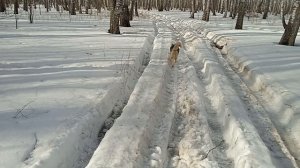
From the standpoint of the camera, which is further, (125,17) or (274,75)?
(125,17)

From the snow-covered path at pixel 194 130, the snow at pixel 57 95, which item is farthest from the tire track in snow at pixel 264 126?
the snow at pixel 57 95

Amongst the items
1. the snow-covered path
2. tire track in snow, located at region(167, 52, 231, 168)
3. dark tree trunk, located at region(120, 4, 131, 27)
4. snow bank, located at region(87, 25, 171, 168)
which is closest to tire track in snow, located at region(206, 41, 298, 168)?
the snow-covered path

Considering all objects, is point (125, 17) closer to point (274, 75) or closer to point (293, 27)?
point (293, 27)

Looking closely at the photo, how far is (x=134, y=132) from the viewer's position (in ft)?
17.6

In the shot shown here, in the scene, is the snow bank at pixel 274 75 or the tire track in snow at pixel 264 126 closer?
the tire track in snow at pixel 264 126

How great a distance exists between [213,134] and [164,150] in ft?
3.68

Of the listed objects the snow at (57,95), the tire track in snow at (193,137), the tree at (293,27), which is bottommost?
the tire track in snow at (193,137)

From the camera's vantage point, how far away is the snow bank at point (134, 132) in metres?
4.58

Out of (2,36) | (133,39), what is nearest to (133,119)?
(133,39)

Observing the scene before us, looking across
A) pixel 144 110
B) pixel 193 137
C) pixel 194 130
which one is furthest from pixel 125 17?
pixel 193 137

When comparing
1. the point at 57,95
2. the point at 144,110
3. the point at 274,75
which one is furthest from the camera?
the point at 274,75

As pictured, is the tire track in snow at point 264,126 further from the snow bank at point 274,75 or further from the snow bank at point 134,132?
the snow bank at point 134,132

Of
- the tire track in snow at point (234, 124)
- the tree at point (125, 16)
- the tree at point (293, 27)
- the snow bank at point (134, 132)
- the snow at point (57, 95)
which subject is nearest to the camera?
the snow bank at point (134, 132)

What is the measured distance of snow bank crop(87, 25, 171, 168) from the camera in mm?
4582
